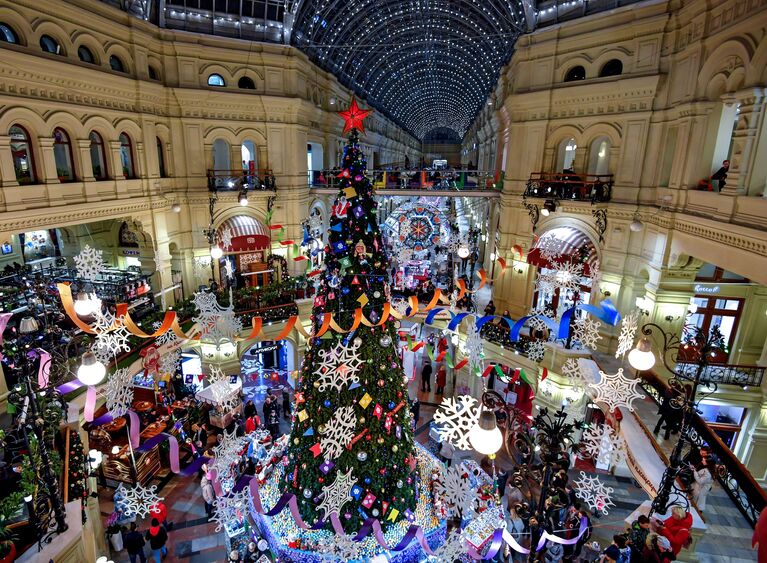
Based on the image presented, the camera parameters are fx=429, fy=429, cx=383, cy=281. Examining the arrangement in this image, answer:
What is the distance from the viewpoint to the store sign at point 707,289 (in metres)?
12.7

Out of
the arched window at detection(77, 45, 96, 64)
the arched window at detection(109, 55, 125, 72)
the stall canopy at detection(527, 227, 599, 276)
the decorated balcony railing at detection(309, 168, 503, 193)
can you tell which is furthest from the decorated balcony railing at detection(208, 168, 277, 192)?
the stall canopy at detection(527, 227, 599, 276)

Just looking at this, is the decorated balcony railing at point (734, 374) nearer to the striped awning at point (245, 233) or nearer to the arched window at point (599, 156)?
the arched window at point (599, 156)

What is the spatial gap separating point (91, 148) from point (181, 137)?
3.67m

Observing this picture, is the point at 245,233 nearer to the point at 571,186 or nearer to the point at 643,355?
the point at 571,186

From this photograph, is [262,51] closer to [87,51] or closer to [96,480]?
[87,51]

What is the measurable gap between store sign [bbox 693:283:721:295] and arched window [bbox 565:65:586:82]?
25.8ft

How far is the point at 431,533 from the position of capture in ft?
28.8

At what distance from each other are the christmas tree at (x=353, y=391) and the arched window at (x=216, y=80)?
12.3 metres

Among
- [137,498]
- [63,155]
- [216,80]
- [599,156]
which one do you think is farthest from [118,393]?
[599,156]

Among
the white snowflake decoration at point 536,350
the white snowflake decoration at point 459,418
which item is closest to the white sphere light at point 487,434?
the white snowflake decoration at point 459,418

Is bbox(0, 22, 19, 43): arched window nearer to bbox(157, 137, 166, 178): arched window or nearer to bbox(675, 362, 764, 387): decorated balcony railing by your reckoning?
bbox(157, 137, 166, 178): arched window

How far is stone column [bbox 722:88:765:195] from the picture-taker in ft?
28.3

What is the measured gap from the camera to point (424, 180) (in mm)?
20797

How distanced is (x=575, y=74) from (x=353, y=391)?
13.8m
